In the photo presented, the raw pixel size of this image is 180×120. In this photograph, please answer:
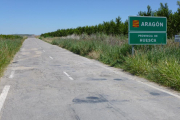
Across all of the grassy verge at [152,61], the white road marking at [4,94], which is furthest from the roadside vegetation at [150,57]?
the white road marking at [4,94]

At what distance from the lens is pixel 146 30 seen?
44.3 feet

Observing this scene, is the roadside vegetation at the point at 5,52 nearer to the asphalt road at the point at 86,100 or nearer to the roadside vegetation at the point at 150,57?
the asphalt road at the point at 86,100

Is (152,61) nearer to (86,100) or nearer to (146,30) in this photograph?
(146,30)

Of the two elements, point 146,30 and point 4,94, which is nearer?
point 4,94

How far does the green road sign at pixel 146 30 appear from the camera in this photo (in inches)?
522

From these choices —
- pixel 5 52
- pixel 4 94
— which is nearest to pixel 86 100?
pixel 4 94

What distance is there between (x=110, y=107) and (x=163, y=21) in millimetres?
9778

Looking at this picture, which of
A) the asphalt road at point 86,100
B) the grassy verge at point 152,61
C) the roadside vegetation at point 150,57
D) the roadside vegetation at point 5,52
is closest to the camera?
the asphalt road at point 86,100

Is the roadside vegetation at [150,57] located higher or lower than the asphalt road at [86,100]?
higher

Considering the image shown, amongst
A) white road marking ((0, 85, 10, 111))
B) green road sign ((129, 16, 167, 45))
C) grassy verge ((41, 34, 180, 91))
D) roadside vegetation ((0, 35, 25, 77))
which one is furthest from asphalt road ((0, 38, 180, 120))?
green road sign ((129, 16, 167, 45))

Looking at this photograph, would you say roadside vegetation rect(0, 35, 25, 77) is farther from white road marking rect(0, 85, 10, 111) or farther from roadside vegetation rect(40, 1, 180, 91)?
roadside vegetation rect(40, 1, 180, 91)

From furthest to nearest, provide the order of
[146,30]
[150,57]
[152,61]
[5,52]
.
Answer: [5,52] < [146,30] < [150,57] < [152,61]

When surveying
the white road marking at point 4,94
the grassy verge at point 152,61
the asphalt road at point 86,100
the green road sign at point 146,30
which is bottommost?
the asphalt road at point 86,100

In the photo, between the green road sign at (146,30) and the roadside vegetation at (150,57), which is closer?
the roadside vegetation at (150,57)
